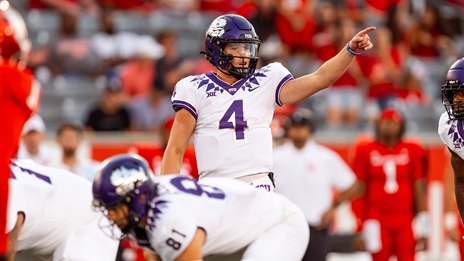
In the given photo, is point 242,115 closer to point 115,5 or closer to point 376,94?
point 376,94

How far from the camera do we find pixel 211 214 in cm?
465

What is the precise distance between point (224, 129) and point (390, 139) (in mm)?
3901

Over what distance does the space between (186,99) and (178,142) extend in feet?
0.89

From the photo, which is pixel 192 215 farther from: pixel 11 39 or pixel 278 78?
pixel 278 78

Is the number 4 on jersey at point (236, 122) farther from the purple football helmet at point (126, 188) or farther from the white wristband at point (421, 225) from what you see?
the white wristband at point (421, 225)

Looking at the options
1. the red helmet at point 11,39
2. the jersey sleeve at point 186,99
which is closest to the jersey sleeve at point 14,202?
the red helmet at point 11,39

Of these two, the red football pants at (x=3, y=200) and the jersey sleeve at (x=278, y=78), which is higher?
the jersey sleeve at (x=278, y=78)

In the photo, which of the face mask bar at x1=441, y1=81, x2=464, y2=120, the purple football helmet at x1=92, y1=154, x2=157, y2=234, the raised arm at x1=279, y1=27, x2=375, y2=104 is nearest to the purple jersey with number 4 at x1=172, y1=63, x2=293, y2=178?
the raised arm at x1=279, y1=27, x2=375, y2=104

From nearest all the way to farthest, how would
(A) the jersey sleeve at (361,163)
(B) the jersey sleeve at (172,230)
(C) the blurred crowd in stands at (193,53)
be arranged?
(B) the jersey sleeve at (172,230) < (A) the jersey sleeve at (361,163) < (C) the blurred crowd in stands at (193,53)

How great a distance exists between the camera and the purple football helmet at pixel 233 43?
5770 millimetres

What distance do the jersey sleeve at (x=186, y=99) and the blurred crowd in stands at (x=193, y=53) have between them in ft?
18.6

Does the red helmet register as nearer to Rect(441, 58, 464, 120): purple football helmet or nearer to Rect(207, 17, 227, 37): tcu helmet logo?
Rect(207, 17, 227, 37): tcu helmet logo

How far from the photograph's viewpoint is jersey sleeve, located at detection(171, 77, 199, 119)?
579cm

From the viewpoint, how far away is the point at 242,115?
5750 mm
